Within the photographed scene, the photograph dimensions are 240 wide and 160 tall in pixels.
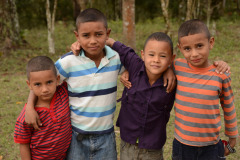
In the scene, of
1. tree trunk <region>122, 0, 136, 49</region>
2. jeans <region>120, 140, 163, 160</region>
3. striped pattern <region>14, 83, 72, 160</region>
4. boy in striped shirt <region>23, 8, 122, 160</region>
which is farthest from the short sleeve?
tree trunk <region>122, 0, 136, 49</region>

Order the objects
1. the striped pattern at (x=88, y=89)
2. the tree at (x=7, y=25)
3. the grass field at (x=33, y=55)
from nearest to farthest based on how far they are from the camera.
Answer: the striped pattern at (x=88, y=89)
the grass field at (x=33, y=55)
the tree at (x=7, y=25)

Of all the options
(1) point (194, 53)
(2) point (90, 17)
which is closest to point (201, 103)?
(1) point (194, 53)

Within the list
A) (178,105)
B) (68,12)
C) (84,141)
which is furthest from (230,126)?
(68,12)

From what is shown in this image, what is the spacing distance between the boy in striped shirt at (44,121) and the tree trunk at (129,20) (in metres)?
4.50

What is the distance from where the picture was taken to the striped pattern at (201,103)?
2.01m

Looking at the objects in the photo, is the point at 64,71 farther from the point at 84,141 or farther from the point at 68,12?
the point at 68,12

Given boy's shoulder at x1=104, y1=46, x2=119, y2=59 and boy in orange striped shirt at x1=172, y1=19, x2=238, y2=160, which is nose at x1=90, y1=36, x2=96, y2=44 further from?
boy in orange striped shirt at x1=172, y1=19, x2=238, y2=160

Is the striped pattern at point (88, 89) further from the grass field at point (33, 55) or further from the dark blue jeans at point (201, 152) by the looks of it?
the grass field at point (33, 55)

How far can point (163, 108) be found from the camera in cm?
216

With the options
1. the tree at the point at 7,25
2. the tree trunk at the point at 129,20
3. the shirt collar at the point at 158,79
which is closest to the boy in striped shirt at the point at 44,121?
the shirt collar at the point at 158,79

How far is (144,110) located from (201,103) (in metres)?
0.46

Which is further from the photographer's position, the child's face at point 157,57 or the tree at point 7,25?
the tree at point 7,25

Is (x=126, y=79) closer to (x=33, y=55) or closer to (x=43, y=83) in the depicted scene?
(x=43, y=83)

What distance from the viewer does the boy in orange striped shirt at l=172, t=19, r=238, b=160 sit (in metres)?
2.02
